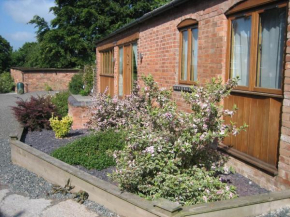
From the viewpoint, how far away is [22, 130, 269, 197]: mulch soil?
4975mm

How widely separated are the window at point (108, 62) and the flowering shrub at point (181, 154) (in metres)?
10.4

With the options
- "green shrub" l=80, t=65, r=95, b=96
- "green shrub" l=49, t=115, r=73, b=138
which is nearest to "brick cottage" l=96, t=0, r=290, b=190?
"green shrub" l=49, t=115, r=73, b=138

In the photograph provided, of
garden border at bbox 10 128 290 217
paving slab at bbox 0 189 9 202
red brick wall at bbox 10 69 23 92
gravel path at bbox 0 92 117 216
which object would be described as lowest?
paving slab at bbox 0 189 9 202

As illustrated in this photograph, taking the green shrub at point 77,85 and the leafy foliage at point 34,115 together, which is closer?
the leafy foliage at point 34,115

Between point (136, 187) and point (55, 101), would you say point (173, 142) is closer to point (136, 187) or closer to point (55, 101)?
point (136, 187)

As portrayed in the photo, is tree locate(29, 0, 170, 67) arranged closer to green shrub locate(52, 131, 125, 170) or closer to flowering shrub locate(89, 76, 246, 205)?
green shrub locate(52, 131, 125, 170)

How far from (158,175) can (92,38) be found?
31719mm

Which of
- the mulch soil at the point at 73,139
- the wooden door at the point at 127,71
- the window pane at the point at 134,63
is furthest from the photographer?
the wooden door at the point at 127,71

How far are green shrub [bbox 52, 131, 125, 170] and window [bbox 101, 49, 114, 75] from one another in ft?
25.7

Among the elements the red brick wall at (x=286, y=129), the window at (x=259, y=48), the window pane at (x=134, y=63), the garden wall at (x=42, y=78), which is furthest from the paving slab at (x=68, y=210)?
the garden wall at (x=42, y=78)

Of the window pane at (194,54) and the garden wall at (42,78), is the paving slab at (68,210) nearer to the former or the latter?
the window pane at (194,54)

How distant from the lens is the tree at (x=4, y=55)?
46.5 m

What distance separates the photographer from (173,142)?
443 centimetres

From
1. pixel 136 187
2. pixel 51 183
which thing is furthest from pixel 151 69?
pixel 136 187
